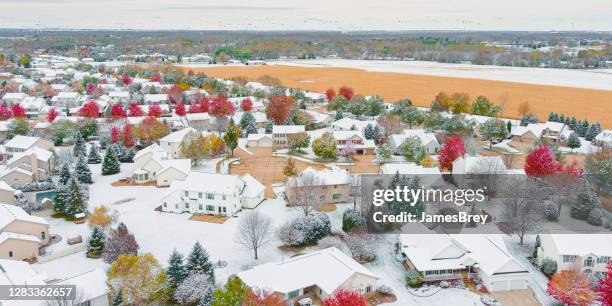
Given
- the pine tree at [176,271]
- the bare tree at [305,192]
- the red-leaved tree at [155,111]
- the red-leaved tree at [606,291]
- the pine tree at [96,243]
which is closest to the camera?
the red-leaved tree at [606,291]

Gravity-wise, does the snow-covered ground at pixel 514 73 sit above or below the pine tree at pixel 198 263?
below

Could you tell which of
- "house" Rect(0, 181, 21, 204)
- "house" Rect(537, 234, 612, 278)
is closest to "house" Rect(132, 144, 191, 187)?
"house" Rect(0, 181, 21, 204)

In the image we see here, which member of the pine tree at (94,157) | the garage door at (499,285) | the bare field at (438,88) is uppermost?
the pine tree at (94,157)

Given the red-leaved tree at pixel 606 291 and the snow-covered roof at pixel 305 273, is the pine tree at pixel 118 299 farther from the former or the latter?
the red-leaved tree at pixel 606 291

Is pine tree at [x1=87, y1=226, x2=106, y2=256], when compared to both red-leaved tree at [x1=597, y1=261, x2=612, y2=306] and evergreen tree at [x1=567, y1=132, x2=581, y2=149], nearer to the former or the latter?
red-leaved tree at [x1=597, y1=261, x2=612, y2=306]

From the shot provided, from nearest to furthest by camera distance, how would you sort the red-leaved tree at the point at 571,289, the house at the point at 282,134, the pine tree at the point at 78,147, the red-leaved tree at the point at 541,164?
1. the red-leaved tree at the point at 571,289
2. the red-leaved tree at the point at 541,164
3. the pine tree at the point at 78,147
4. the house at the point at 282,134

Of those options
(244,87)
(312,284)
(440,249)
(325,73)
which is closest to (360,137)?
(440,249)

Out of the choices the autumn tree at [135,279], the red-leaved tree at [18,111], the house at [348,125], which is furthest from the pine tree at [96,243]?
the red-leaved tree at [18,111]

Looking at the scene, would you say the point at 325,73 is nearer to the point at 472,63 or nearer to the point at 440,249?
the point at 472,63

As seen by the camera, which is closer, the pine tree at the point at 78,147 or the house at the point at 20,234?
the house at the point at 20,234

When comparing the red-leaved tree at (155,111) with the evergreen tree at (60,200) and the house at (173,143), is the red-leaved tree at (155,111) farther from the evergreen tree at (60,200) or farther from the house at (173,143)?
the evergreen tree at (60,200)
